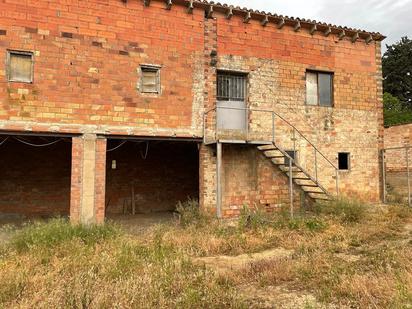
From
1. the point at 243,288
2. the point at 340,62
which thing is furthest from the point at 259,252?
the point at 340,62

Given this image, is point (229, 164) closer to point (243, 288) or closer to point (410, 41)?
point (243, 288)

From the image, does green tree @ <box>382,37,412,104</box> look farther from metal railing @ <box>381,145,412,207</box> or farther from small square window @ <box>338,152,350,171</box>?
small square window @ <box>338,152,350,171</box>

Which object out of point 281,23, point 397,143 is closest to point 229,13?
point 281,23

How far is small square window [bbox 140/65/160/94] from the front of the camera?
1180 cm

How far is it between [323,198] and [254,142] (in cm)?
332

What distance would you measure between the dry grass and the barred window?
4.50 metres

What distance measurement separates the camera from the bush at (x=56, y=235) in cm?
816

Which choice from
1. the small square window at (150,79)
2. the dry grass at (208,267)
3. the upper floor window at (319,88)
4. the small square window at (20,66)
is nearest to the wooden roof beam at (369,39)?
the upper floor window at (319,88)

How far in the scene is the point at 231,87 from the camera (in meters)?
13.3

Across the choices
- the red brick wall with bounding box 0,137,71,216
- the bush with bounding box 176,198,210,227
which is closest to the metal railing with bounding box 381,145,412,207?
the bush with bounding box 176,198,210,227

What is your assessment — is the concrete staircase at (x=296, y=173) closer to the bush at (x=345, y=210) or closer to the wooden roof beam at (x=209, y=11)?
the bush at (x=345, y=210)

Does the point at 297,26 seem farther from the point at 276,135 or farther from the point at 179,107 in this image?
the point at 179,107

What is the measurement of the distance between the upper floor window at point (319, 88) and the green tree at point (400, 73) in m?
32.4

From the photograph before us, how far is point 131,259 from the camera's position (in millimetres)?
7074
